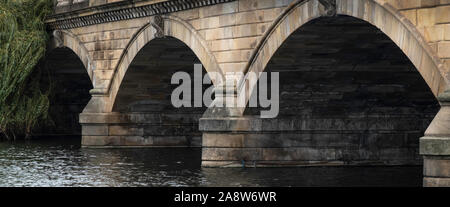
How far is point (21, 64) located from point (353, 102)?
1281cm

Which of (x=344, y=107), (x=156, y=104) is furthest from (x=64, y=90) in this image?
(x=344, y=107)

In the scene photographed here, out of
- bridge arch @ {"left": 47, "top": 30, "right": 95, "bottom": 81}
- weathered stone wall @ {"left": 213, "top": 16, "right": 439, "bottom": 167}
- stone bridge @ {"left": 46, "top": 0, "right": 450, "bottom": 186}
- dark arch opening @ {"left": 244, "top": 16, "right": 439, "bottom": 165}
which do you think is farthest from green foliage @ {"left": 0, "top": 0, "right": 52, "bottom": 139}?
dark arch opening @ {"left": 244, "top": 16, "right": 439, "bottom": 165}

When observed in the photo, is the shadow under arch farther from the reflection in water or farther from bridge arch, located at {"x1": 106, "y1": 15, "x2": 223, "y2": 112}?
the reflection in water

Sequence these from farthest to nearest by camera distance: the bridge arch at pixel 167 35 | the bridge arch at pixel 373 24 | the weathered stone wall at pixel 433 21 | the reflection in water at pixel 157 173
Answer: the bridge arch at pixel 167 35 → the reflection in water at pixel 157 173 → the bridge arch at pixel 373 24 → the weathered stone wall at pixel 433 21

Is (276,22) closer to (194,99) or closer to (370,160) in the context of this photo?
(370,160)

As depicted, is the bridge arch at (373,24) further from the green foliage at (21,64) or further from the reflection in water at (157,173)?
the green foliage at (21,64)

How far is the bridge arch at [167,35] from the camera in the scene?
939 inches

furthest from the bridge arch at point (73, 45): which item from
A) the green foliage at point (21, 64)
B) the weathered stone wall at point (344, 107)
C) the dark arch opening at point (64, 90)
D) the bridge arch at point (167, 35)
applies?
the weathered stone wall at point (344, 107)

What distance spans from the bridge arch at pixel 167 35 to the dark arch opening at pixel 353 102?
6.46ft

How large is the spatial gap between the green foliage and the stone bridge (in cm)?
241

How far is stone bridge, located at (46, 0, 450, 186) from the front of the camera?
16.8m

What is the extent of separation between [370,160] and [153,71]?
26.2 ft

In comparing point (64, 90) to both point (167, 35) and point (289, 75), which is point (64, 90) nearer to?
point (167, 35)

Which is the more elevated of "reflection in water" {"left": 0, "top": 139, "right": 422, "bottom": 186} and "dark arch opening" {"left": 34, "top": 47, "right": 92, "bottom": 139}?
"dark arch opening" {"left": 34, "top": 47, "right": 92, "bottom": 139}
